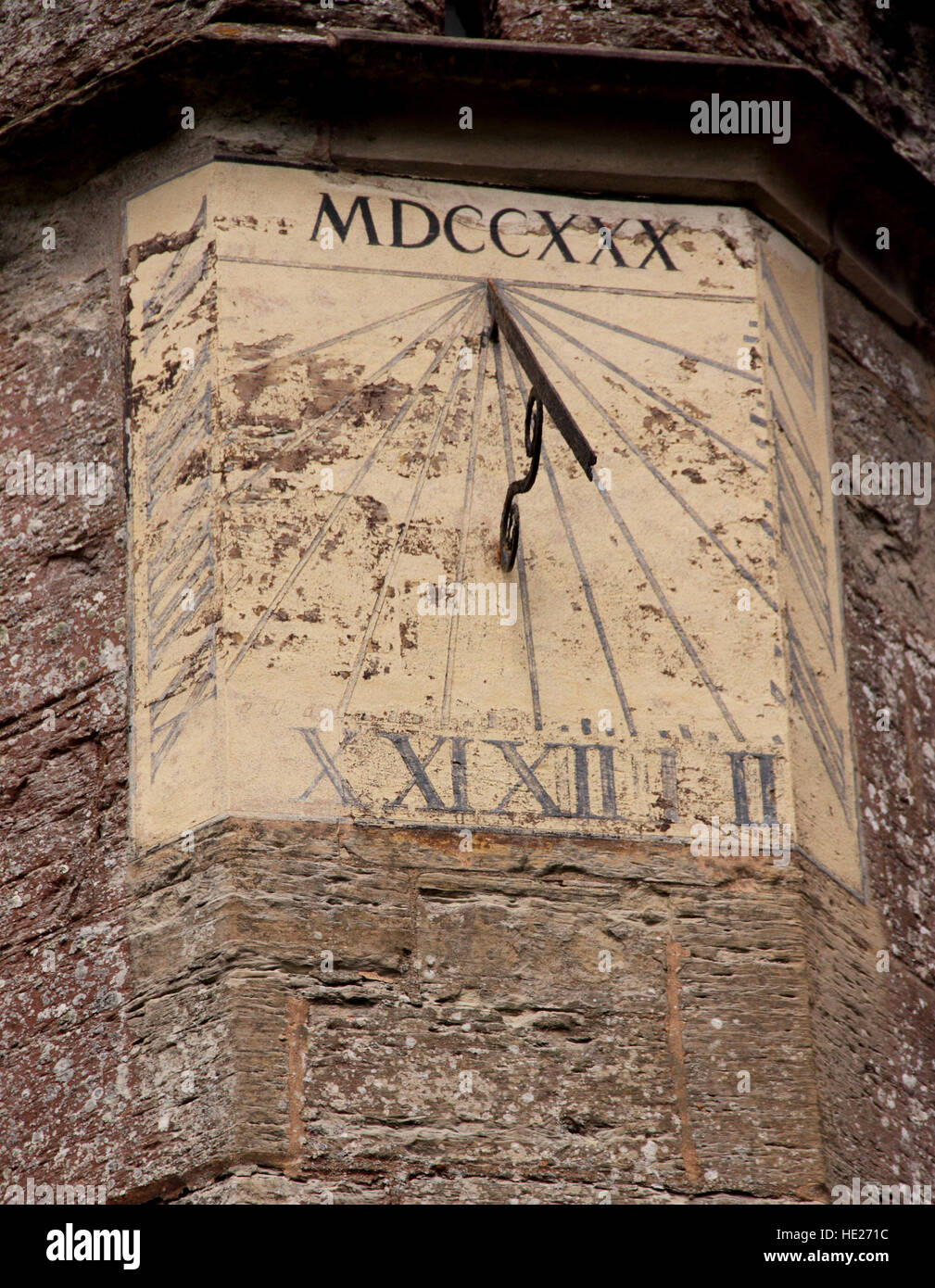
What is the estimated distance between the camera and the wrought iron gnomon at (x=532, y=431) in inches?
180

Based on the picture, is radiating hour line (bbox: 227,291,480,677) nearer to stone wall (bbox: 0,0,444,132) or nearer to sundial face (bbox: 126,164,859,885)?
sundial face (bbox: 126,164,859,885)

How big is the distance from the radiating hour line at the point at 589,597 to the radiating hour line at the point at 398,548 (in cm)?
15

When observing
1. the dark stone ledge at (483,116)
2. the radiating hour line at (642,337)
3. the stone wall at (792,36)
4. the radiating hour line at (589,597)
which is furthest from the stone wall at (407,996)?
the stone wall at (792,36)

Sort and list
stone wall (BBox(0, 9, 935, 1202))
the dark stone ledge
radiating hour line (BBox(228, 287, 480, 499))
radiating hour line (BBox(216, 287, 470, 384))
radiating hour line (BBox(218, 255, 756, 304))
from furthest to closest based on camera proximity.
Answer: the dark stone ledge → radiating hour line (BBox(218, 255, 756, 304)) → radiating hour line (BBox(216, 287, 470, 384)) → radiating hour line (BBox(228, 287, 480, 499)) → stone wall (BBox(0, 9, 935, 1202))

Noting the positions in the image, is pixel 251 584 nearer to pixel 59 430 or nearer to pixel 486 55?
pixel 59 430

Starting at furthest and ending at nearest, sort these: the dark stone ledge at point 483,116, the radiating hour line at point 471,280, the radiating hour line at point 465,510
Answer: the dark stone ledge at point 483,116 < the radiating hour line at point 471,280 < the radiating hour line at point 465,510

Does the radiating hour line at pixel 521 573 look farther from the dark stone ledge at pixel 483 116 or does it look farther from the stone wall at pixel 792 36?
the stone wall at pixel 792 36

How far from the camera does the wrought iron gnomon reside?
4.56m

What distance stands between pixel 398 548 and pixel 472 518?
15 centimetres

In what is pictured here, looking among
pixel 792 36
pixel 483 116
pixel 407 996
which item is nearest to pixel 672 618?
pixel 407 996

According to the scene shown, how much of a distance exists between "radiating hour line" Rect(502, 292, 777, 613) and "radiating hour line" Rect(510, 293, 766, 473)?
3cm

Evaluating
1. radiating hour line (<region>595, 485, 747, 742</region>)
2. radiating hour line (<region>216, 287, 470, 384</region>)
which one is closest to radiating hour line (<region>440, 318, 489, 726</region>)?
radiating hour line (<region>216, 287, 470, 384</region>)

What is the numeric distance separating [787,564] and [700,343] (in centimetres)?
Result: 50

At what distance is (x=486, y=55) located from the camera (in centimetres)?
519
